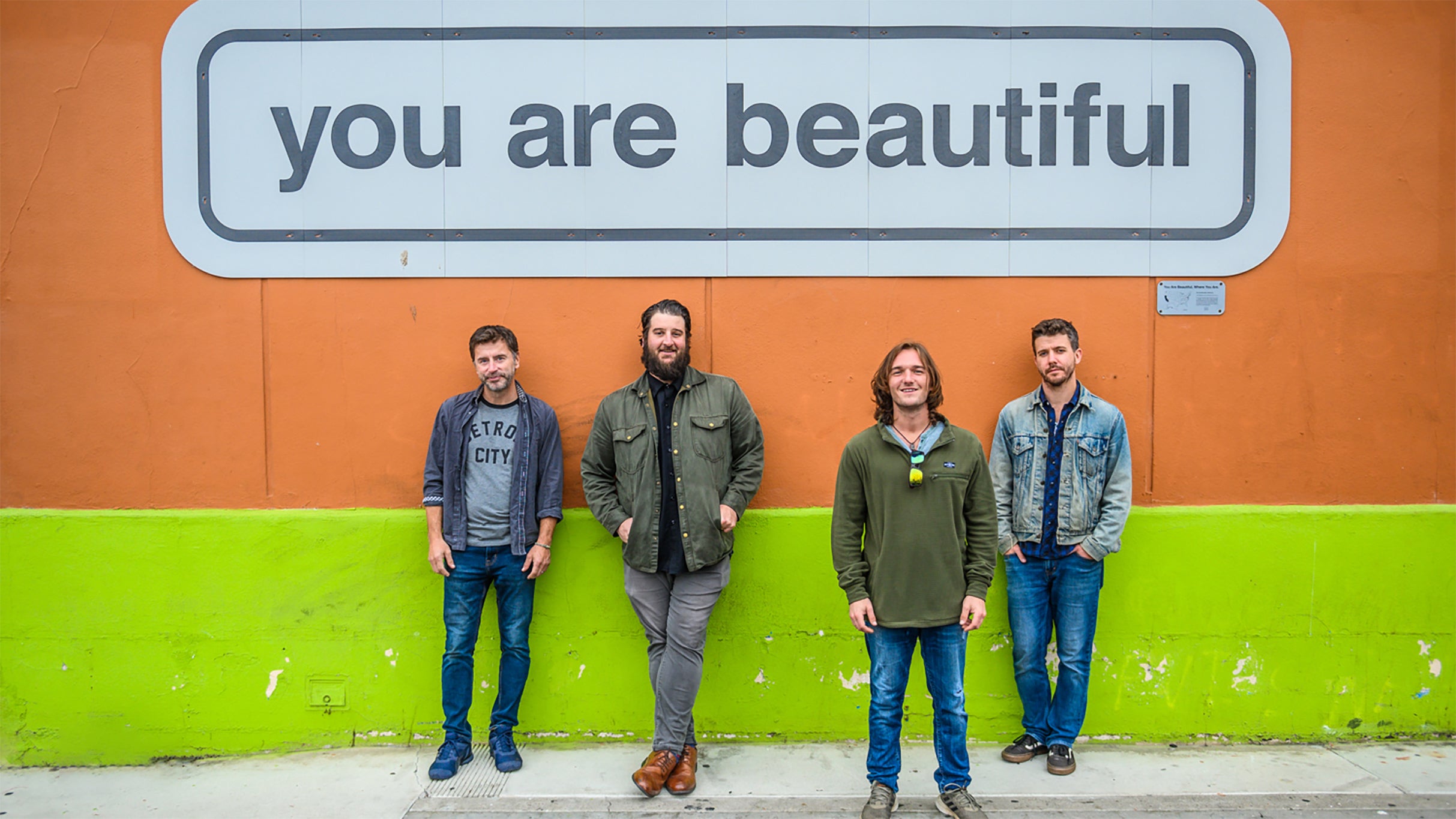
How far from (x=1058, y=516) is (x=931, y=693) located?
1076 millimetres

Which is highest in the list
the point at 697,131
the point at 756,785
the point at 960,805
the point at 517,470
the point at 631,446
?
the point at 697,131

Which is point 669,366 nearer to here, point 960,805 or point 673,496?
point 673,496

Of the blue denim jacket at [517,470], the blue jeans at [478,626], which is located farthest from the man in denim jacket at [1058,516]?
the blue jeans at [478,626]

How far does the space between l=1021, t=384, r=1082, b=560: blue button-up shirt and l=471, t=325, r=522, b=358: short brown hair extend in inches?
101

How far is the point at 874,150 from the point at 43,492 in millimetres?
4574

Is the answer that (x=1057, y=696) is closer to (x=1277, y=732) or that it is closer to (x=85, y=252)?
(x=1277, y=732)

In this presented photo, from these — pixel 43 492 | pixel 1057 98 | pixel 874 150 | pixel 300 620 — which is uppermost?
pixel 1057 98

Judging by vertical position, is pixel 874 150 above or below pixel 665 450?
above

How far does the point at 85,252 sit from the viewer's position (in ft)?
13.9

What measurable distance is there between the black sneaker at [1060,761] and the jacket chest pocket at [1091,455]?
132 cm

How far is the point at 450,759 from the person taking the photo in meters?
3.95

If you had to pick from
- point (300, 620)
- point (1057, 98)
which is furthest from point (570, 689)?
point (1057, 98)

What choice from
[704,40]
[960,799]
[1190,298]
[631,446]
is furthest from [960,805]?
[704,40]

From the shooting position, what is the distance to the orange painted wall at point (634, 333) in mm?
4242
